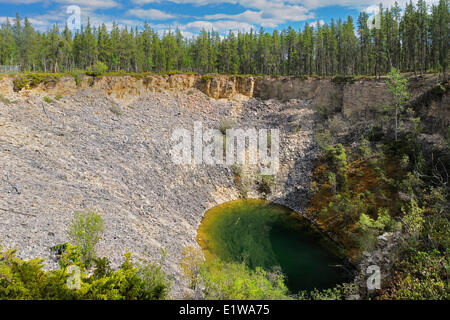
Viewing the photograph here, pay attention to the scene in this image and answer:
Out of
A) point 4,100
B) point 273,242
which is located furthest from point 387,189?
point 4,100

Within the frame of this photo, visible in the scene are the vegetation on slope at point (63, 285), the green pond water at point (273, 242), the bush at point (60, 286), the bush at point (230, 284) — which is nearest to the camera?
the bush at point (60, 286)

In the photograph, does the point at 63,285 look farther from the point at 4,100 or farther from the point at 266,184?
the point at 266,184

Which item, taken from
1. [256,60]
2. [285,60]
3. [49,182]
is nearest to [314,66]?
[285,60]

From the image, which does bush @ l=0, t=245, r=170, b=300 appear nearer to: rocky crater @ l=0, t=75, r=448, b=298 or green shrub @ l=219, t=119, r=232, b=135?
rocky crater @ l=0, t=75, r=448, b=298

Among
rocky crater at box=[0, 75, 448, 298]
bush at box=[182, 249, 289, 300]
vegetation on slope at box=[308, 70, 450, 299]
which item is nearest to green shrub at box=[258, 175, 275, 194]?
rocky crater at box=[0, 75, 448, 298]

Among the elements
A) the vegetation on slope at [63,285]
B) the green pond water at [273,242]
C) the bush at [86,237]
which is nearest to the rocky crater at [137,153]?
the bush at [86,237]

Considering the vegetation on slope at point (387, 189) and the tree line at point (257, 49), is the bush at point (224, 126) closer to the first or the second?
the vegetation on slope at point (387, 189)
